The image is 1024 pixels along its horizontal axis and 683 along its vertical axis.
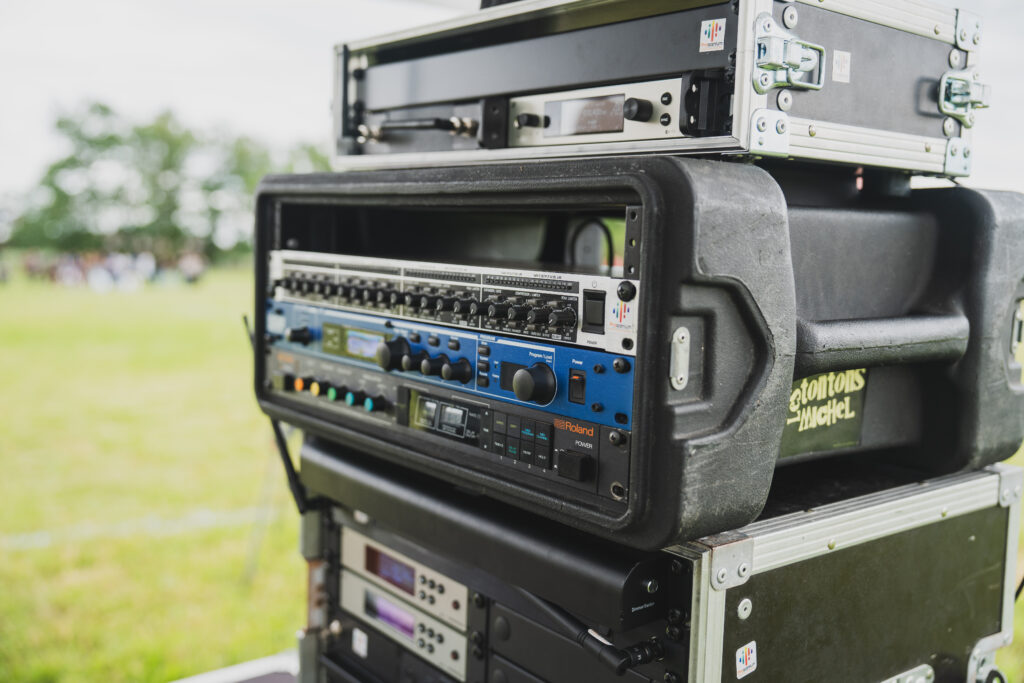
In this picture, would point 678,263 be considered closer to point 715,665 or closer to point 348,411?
point 715,665

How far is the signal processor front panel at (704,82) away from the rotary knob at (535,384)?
30 cm

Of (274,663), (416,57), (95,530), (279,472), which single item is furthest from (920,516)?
(279,472)

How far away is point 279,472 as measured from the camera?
18.7 ft

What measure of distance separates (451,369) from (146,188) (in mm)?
12402

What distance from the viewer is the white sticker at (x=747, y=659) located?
101 cm

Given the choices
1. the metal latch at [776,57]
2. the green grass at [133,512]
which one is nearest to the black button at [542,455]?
the metal latch at [776,57]

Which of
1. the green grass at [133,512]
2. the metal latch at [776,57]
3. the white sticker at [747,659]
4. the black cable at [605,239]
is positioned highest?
the metal latch at [776,57]

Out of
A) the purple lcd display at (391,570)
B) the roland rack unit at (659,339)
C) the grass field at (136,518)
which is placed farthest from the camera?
the grass field at (136,518)

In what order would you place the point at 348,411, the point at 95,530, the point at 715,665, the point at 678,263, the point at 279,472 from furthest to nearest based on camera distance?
the point at 279,472 → the point at 95,530 → the point at 348,411 → the point at 715,665 → the point at 678,263

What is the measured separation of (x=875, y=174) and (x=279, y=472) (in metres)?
5.00

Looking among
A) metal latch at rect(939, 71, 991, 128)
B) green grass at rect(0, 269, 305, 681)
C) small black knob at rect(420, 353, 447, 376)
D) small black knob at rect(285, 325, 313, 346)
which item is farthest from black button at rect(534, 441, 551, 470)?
green grass at rect(0, 269, 305, 681)

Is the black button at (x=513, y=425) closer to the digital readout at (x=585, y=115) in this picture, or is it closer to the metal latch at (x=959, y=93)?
the digital readout at (x=585, y=115)

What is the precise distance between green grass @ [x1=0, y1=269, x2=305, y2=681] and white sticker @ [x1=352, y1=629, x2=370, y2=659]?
1.63 meters

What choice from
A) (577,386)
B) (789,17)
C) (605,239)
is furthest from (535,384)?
(605,239)
